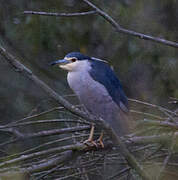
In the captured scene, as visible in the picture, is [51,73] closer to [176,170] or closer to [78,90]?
[78,90]

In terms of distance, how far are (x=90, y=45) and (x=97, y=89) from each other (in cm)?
142

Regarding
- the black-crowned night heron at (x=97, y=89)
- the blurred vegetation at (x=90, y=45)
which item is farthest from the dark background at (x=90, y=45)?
the black-crowned night heron at (x=97, y=89)

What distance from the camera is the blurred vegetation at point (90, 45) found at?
12.5ft

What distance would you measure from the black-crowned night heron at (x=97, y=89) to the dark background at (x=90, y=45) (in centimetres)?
77

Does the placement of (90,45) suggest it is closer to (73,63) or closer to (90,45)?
(90,45)

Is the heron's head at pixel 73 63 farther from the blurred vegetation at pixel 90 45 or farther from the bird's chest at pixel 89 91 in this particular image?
the blurred vegetation at pixel 90 45

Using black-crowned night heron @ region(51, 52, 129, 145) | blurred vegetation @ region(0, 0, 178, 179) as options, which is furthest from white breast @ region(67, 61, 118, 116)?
blurred vegetation @ region(0, 0, 178, 179)

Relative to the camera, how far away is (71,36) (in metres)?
4.21

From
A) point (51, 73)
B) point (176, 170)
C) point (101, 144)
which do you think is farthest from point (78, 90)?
point (51, 73)

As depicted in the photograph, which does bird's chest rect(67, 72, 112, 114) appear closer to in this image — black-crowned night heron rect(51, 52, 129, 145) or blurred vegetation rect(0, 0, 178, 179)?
black-crowned night heron rect(51, 52, 129, 145)

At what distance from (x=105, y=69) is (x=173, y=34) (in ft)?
4.24

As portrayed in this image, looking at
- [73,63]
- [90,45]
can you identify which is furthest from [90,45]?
[73,63]

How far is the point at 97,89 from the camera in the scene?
2.97 m

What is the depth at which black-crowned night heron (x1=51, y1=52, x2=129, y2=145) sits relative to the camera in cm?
292
